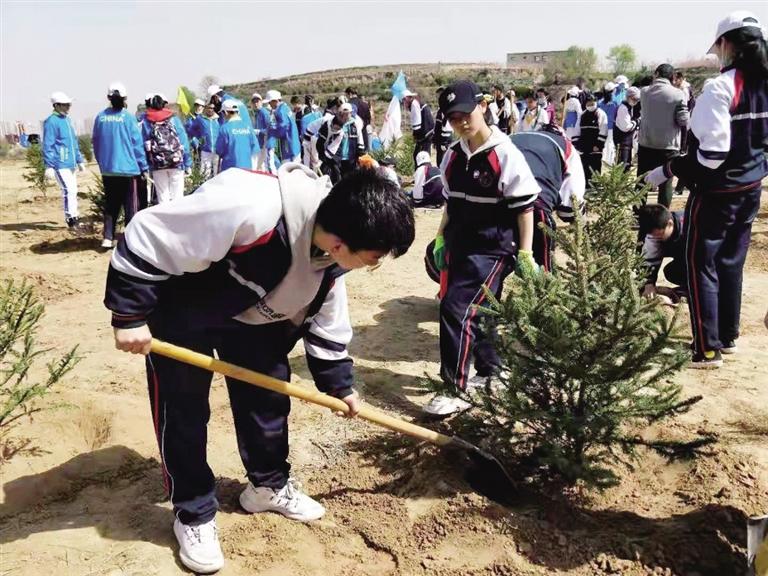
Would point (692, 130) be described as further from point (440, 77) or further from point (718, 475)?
point (440, 77)

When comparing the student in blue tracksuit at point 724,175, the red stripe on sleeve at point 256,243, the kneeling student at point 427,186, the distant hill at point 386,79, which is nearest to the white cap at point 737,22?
the student in blue tracksuit at point 724,175

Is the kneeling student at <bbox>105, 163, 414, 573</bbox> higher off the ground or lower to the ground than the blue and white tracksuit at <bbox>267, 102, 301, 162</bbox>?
lower

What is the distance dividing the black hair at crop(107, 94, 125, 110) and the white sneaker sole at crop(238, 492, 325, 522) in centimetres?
595

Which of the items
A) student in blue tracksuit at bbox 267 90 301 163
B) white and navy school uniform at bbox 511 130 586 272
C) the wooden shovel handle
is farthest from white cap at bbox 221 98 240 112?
the wooden shovel handle

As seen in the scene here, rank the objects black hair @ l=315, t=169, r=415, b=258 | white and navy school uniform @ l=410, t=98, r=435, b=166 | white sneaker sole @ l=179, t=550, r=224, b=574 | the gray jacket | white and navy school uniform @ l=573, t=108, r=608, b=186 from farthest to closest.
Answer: white and navy school uniform @ l=410, t=98, r=435, b=166 → white and navy school uniform @ l=573, t=108, r=608, b=186 → the gray jacket → white sneaker sole @ l=179, t=550, r=224, b=574 → black hair @ l=315, t=169, r=415, b=258

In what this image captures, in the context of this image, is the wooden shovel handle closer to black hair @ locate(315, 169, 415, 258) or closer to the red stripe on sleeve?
the red stripe on sleeve

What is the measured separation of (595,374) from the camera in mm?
2543

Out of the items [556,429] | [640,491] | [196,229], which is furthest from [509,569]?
[196,229]

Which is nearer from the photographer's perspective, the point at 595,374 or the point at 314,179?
the point at 314,179

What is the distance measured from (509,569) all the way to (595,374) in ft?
2.67

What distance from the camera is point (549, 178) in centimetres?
402

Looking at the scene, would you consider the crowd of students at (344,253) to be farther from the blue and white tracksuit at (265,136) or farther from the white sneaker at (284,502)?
the blue and white tracksuit at (265,136)

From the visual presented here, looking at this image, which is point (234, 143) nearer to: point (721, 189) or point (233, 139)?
point (233, 139)

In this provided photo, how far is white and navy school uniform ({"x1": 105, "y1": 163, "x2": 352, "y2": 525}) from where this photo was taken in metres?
2.03
